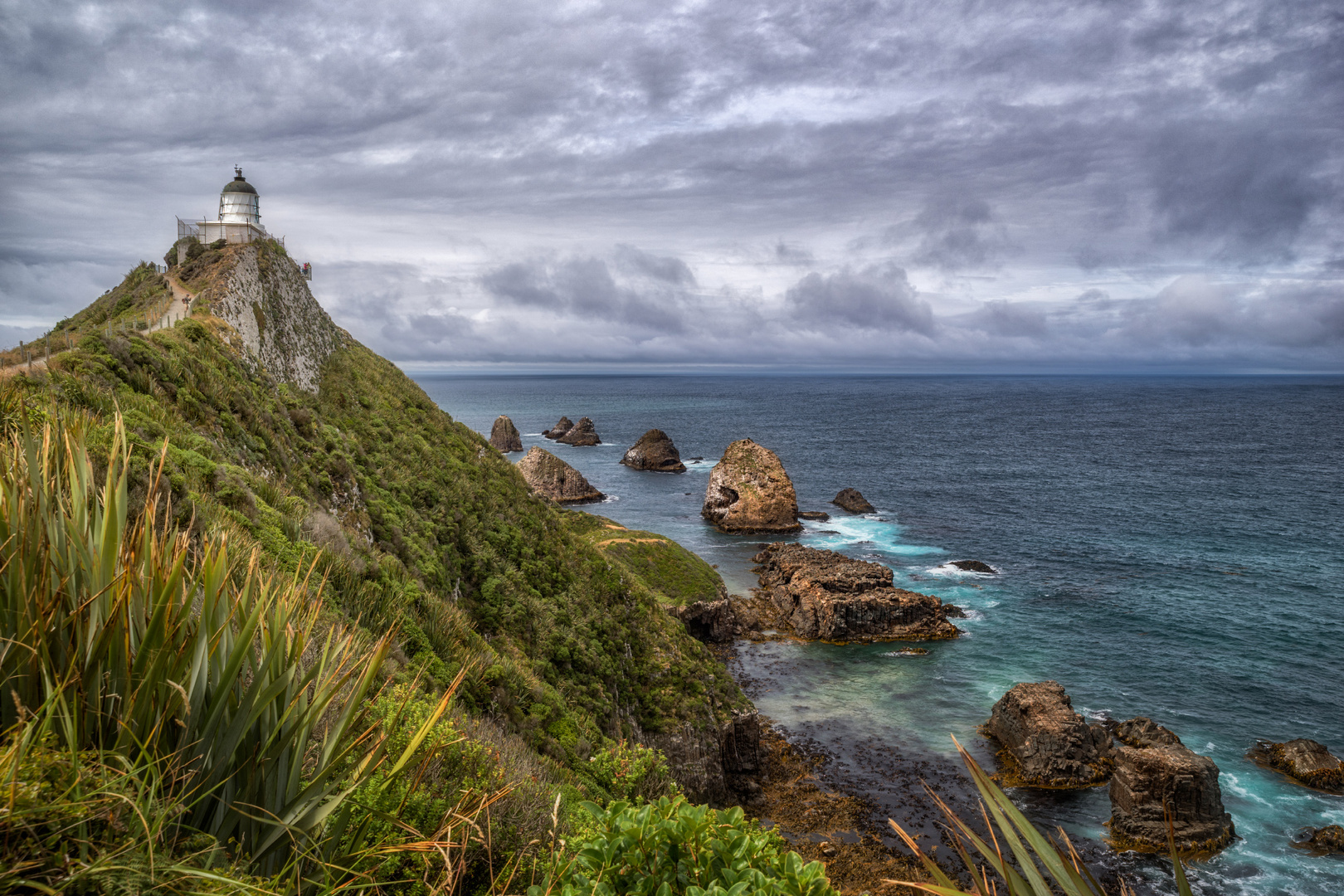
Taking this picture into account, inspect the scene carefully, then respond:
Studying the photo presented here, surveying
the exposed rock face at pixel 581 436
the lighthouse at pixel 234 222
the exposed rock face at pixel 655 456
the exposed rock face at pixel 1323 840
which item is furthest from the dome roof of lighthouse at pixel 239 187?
the exposed rock face at pixel 581 436

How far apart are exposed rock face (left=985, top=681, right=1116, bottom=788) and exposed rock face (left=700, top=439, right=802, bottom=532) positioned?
39.0 m

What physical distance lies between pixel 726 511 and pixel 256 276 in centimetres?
4950

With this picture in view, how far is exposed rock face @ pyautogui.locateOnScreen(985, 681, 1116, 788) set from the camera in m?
28.9

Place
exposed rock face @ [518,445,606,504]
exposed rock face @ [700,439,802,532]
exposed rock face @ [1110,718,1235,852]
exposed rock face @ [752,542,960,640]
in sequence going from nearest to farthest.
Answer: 1. exposed rock face @ [1110,718,1235,852]
2. exposed rock face @ [752,542,960,640]
3. exposed rock face @ [700,439,802,532]
4. exposed rock face @ [518,445,606,504]

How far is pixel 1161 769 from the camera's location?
2583 cm

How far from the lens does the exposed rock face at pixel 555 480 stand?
81125 millimetres

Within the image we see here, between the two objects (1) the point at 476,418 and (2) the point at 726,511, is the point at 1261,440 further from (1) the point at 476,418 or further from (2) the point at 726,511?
(1) the point at 476,418

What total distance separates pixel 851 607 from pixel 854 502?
35.6 m

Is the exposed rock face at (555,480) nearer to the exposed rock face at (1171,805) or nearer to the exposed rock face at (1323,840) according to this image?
the exposed rock face at (1171,805)

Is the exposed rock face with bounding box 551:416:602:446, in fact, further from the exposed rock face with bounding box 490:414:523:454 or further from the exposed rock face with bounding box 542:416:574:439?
the exposed rock face with bounding box 490:414:523:454

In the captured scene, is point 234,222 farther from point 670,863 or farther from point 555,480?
point 555,480

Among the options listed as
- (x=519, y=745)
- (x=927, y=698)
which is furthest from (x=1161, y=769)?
(x=519, y=745)

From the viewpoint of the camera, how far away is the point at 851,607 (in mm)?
44094

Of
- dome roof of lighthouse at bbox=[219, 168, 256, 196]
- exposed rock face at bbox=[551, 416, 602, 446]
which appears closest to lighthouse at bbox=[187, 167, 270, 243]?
dome roof of lighthouse at bbox=[219, 168, 256, 196]
